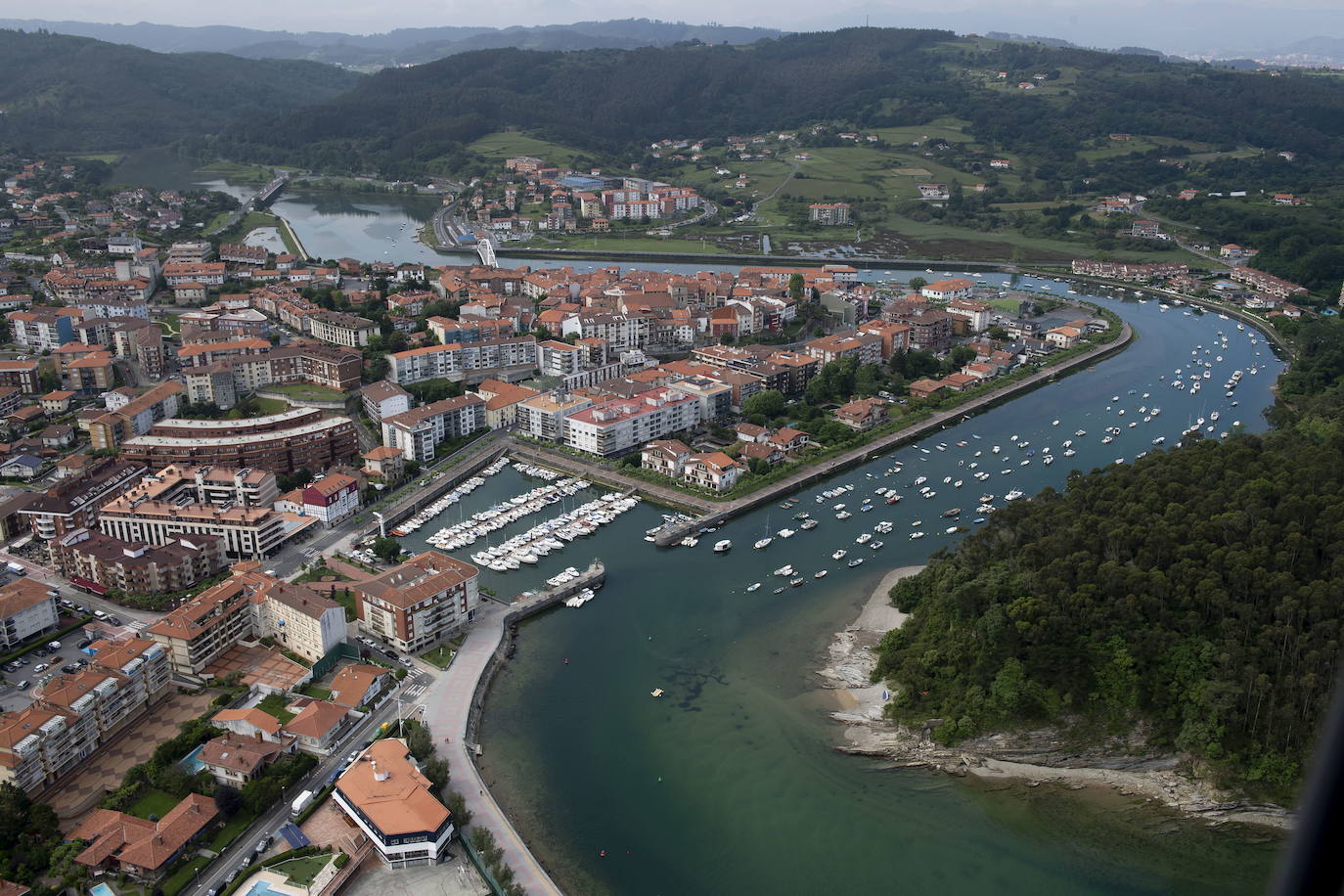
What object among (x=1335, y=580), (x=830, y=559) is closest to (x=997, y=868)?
(x=1335, y=580)

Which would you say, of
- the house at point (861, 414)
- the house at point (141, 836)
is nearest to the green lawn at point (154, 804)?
the house at point (141, 836)

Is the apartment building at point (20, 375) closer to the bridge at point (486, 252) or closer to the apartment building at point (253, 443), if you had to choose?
the apartment building at point (253, 443)

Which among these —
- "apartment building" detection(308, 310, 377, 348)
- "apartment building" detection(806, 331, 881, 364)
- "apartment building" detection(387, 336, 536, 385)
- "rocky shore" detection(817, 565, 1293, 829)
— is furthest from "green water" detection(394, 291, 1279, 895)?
"apartment building" detection(308, 310, 377, 348)

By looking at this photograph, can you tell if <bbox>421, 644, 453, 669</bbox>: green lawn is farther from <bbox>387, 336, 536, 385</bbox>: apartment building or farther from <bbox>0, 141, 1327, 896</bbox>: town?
<bbox>387, 336, 536, 385</bbox>: apartment building

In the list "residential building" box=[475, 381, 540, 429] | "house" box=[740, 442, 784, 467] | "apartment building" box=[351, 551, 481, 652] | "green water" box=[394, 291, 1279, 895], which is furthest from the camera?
"residential building" box=[475, 381, 540, 429]

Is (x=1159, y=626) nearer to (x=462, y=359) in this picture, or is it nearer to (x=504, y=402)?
(x=504, y=402)

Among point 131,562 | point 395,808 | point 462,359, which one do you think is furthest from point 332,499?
point 462,359
